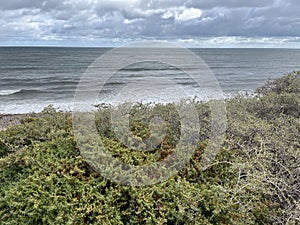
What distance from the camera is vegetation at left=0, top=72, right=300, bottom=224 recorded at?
340cm

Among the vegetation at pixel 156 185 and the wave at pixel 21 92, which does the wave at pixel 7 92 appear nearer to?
the wave at pixel 21 92

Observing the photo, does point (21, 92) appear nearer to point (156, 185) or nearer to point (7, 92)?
point (7, 92)

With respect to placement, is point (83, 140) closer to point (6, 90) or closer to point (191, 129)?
point (191, 129)

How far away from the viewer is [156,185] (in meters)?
3.64

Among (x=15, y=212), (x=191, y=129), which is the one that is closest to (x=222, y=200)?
(x=191, y=129)

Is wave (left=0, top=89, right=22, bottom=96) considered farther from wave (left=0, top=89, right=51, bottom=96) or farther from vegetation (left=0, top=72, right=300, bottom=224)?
vegetation (left=0, top=72, right=300, bottom=224)

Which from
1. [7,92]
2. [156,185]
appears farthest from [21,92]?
[156,185]

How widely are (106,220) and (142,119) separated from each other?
206 centimetres

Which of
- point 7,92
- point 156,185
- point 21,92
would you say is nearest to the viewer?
point 156,185

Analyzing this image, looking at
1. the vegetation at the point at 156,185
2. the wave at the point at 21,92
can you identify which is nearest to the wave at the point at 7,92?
the wave at the point at 21,92

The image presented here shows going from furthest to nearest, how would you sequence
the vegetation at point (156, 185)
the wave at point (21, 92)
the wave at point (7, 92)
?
the wave at point (21, 92) → the wave at point (7, 92) → the vegetation at point (156, 185)

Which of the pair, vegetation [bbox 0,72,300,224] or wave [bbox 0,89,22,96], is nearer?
vegetation [bbox 0,72,300,224]

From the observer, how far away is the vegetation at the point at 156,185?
3398 millimetres

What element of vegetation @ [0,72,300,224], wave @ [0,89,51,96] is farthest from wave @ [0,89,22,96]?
vegetation @ [0,72,300,224]
